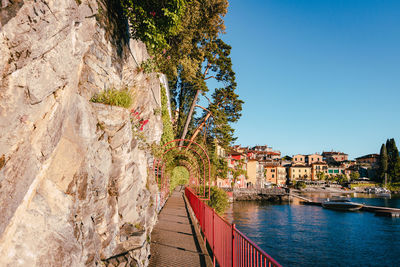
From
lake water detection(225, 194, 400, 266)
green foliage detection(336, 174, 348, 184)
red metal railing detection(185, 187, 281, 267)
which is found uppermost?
red metal railing detection(185, 187, 281, 267)

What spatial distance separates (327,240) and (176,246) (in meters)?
22.6

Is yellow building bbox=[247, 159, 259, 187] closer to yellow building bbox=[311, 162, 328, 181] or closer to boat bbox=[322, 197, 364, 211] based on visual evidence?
boat bbox=[322, 197, 364, 211]

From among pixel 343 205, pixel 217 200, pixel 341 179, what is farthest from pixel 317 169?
pixel 217 200

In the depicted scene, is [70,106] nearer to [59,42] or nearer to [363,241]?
[59,42]

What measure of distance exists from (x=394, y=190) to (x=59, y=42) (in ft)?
398

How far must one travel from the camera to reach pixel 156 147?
12070mm

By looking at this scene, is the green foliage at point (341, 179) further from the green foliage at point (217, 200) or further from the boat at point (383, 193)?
the green foliage at point (217, 200)

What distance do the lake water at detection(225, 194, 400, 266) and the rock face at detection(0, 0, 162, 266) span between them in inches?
649

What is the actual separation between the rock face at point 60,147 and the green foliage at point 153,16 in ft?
4.04

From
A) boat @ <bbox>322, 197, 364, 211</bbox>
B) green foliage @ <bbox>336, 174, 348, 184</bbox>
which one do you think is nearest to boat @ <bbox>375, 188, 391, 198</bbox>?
green foliage @ <bbox>336, 174, 348, 184</bbox>

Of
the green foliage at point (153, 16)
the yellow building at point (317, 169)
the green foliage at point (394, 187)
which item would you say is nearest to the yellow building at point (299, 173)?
the yellow building at point (317, 169)

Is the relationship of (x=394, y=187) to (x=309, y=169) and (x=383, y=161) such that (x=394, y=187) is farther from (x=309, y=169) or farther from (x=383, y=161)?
(x=309, y=169)

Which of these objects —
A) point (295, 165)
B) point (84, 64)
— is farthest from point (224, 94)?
point (295, 165)

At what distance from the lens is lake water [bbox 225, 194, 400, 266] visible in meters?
18.9
